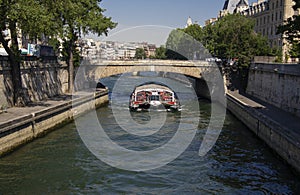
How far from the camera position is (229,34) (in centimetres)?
5294

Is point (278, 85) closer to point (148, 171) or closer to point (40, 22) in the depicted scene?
point (148, 171)

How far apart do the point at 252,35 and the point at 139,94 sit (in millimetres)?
21160

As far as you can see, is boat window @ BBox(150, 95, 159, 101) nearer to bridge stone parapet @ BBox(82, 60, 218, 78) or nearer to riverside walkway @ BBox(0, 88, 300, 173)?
riverside walkway @ BBox(0, 88, 300, 173)

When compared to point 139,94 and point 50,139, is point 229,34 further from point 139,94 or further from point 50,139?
point 50,139

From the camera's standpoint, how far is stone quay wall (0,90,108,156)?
69.5 ft

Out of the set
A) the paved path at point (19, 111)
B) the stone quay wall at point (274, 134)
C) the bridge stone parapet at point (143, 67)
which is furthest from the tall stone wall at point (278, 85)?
the paved path at point (19, 111)

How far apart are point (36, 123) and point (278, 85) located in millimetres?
22413

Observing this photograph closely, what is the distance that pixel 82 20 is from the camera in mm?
36594

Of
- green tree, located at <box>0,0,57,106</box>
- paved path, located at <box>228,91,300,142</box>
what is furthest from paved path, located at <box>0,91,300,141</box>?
green tree, located at <box>0,0,57,106</box>

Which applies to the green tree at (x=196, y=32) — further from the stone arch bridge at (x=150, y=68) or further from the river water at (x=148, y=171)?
the river water at (x=148, y=171)

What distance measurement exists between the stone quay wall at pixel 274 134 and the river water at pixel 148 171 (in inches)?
20.2

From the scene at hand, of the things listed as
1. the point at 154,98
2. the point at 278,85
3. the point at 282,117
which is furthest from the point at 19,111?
the point at 278,85

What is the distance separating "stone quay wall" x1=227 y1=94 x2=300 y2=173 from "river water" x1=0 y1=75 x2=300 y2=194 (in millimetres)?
513

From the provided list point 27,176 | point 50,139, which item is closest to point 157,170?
point 27,176
